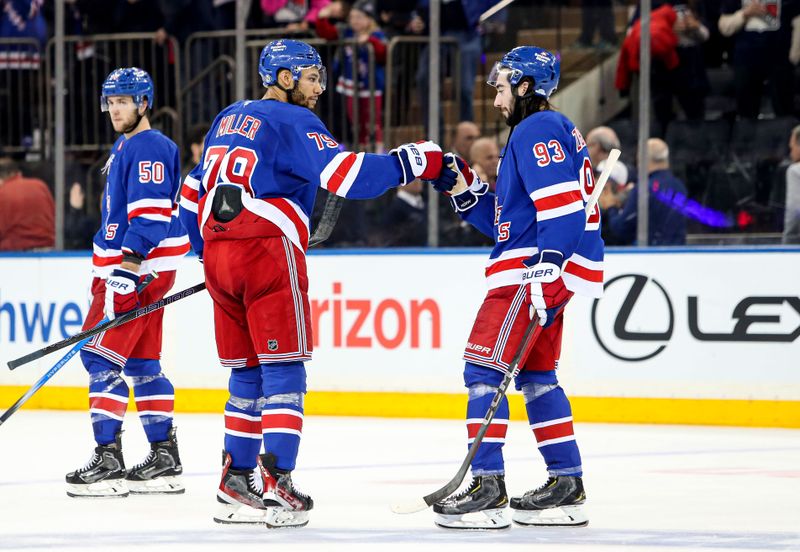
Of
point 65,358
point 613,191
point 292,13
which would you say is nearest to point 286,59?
point 65,358

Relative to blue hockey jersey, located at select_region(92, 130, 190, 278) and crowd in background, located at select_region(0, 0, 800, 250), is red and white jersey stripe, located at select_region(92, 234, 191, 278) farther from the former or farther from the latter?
crowd in background, located at select_region(0, 0, 800, 250)

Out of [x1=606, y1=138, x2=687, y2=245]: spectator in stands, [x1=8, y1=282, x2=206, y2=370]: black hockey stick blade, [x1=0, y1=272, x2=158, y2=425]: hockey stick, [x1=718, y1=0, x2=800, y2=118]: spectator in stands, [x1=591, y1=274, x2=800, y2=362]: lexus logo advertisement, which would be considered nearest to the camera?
[x1=8, y1=282, x2=206, y2=370]: black hockey stick blade

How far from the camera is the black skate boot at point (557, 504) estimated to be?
15.5ft

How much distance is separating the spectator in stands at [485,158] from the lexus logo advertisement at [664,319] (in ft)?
3.63

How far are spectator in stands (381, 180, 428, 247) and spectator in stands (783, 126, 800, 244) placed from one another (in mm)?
1971

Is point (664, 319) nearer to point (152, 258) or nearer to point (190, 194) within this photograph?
point (152, 258)

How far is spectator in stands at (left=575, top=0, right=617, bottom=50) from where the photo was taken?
865 centimetres

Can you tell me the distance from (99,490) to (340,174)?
1611mm

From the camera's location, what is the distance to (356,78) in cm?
920

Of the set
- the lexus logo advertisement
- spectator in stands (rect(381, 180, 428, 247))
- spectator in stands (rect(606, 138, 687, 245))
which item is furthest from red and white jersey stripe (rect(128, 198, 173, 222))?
spectator in stands (rect(606, 138, 687, 245))

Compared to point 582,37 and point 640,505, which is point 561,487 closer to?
point 640,505

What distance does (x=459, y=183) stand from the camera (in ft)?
16.0

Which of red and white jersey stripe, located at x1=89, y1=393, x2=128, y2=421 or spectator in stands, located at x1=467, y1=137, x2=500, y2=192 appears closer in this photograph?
red and white jersey stripe, located at x1=89, y1=393, x2=128, y2=421

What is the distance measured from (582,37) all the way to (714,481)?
143 inches
